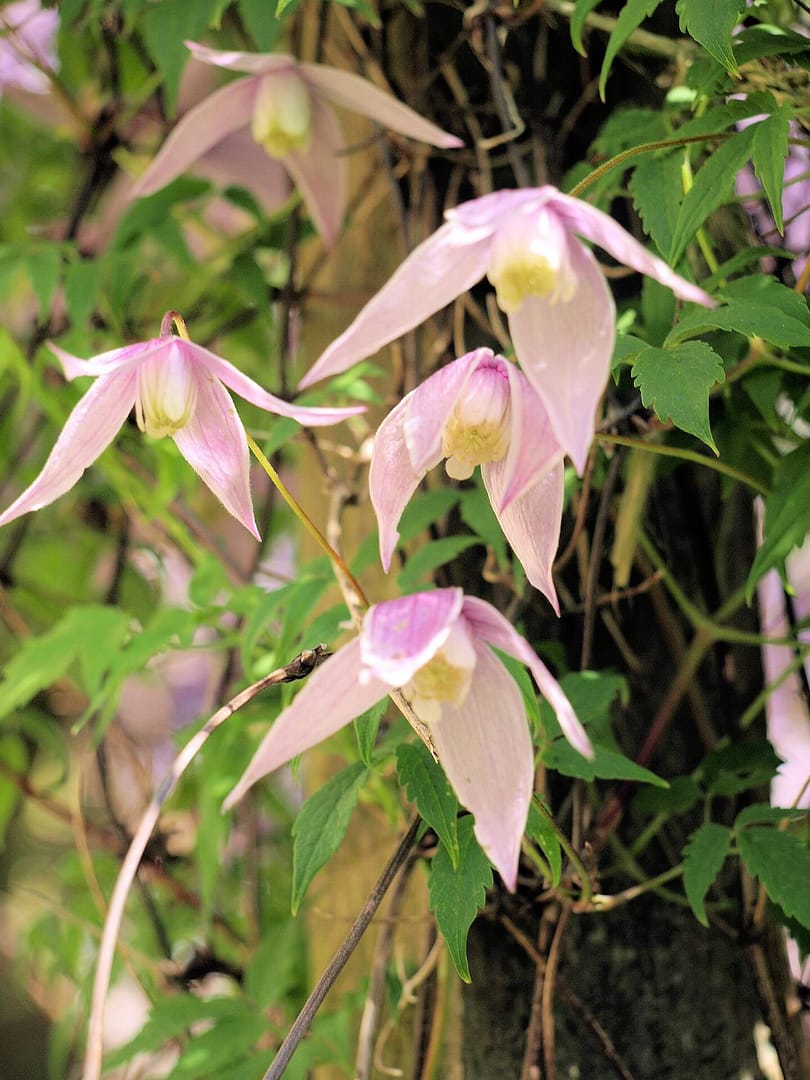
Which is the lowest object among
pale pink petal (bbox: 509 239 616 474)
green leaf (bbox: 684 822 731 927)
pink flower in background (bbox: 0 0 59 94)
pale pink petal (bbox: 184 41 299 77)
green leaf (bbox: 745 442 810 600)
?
green leaf (bbox: 684 822 731 927)

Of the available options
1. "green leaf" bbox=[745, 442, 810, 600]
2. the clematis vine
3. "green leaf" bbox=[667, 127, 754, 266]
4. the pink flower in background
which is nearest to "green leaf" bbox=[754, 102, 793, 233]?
"green leaf" bbox=[667, 127, 754, 266]

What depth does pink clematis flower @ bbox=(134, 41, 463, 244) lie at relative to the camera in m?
0.69

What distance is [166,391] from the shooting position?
477mm

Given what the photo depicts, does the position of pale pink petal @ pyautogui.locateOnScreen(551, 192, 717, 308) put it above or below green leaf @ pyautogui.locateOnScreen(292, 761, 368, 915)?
above

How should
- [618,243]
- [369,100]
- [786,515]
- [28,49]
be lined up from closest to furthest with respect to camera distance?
1. [618,243]
2. [786,515]
3. [369,100]
4. [28,49]

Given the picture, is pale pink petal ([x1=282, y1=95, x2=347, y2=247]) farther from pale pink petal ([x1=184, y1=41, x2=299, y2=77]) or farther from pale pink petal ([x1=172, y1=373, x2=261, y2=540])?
pale pink petal ([x1=172, y1=373, x2=261, y2=540])

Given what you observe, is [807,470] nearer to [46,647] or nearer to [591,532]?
[591,532]

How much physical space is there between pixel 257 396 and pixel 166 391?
0.05 m

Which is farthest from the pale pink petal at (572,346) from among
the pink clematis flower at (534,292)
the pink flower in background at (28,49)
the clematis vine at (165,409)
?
the pink flower in background at (28,49)

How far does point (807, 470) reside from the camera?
1.96 feet

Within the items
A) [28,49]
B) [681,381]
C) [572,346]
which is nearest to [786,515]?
[681,381]

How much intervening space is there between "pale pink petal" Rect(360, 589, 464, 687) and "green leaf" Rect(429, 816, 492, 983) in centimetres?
15

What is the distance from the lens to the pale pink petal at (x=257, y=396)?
1.45 ft

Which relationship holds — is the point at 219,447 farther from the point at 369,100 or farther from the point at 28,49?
the point at 28,49
